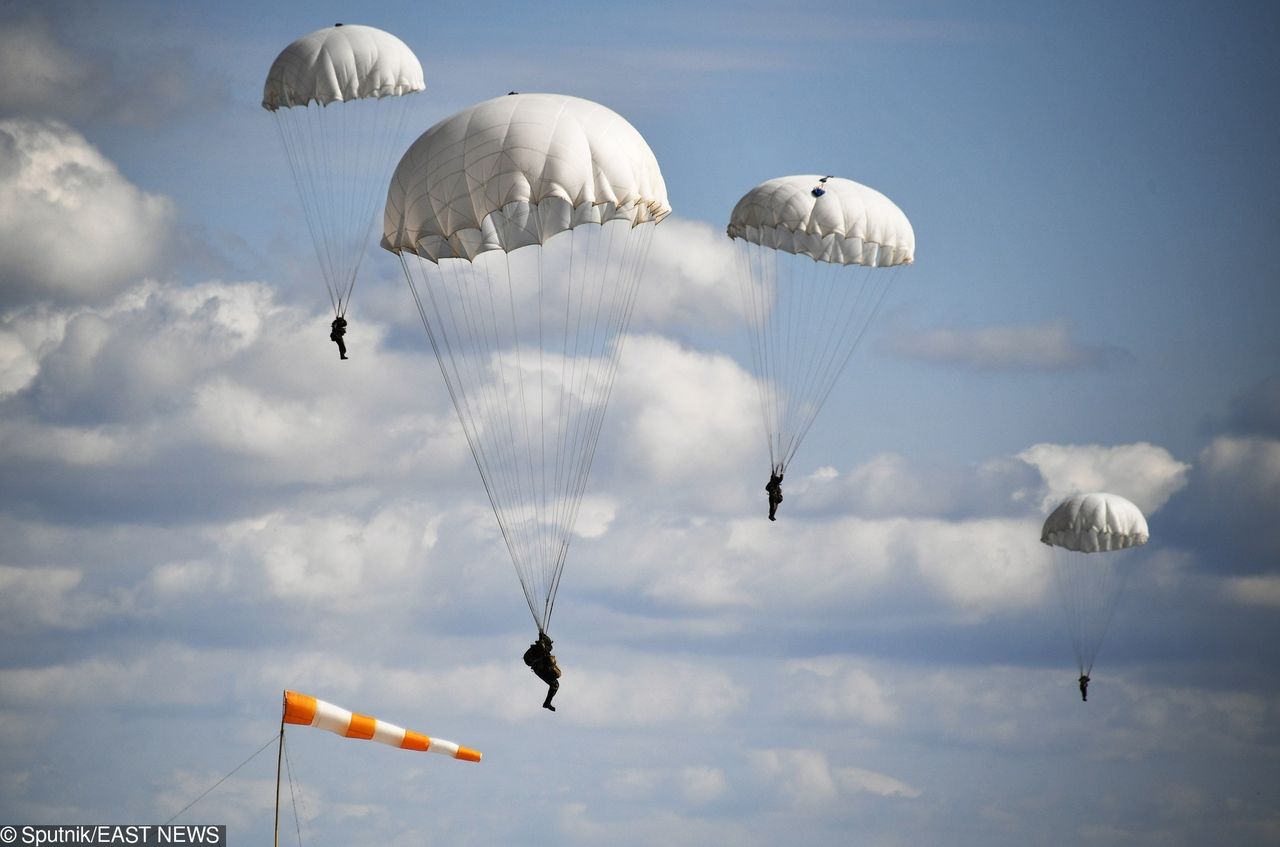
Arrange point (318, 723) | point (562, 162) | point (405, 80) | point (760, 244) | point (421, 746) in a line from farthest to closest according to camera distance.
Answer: point (405, 80) < point (760, 244) < point (562, 162) < point (421, 746) < point (318, 723)

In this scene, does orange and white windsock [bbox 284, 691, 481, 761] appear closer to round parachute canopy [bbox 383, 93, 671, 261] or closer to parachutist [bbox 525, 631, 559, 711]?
parachutist [bbox 525, 631, 559, 711]

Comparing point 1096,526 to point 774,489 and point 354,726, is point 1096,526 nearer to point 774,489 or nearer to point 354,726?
point 774,489

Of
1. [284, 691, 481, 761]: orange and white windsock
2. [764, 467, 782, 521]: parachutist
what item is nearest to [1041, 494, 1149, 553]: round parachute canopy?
[764, 467, 782, 521]: parachutist

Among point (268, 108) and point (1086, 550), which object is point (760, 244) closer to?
point (268, 108)

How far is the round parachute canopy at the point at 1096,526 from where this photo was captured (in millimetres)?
69688

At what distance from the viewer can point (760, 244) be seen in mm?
54438

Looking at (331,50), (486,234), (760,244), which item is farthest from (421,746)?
(331,50)

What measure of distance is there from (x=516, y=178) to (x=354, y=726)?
12.9 m

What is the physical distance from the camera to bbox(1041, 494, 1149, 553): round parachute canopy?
69.7 meters

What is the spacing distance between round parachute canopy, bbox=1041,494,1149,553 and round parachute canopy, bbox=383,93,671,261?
103 feet

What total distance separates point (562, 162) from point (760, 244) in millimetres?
13834

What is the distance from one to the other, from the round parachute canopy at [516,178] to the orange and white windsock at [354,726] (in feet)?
38.3

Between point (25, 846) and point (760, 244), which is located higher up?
point (760, 244)

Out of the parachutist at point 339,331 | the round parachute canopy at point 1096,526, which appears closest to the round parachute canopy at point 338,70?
the parachutist at point 339,331
